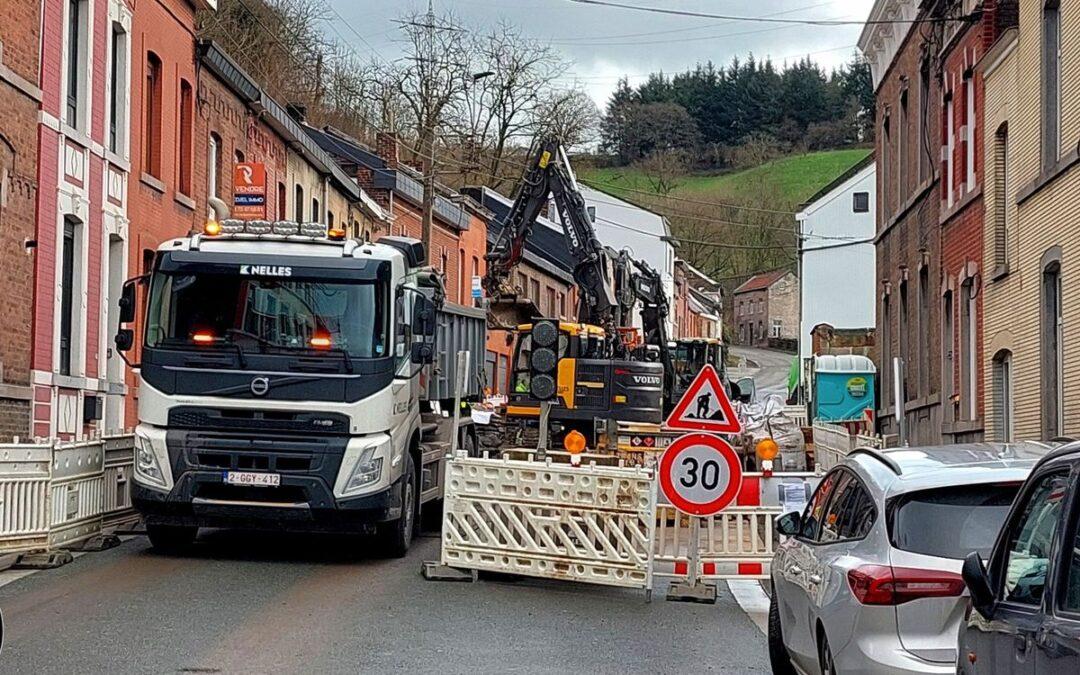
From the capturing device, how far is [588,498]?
13.7 m

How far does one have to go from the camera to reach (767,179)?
349ft

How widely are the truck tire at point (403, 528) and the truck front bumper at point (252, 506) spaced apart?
86 centimetres

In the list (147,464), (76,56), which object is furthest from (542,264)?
(147,464)

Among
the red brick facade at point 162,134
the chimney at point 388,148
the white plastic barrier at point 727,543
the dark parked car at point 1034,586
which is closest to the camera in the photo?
the dark parked car at point 1034,586

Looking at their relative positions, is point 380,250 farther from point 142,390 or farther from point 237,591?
point 237,591

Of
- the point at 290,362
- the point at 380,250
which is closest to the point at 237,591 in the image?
the point at 290,362

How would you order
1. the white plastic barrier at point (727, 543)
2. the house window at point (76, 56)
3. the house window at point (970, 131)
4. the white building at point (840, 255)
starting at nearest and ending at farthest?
the white plastic barrier at point (727, 543), the house window at point (76, 56), the house window at point (970, 131), the white building at point (840, 255)

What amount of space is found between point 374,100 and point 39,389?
38803 millimetres

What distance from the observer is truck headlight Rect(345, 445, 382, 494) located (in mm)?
14617

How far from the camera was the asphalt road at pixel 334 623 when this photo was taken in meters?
9.87

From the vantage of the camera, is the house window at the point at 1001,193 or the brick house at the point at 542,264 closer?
the house window at the point at 1001,193

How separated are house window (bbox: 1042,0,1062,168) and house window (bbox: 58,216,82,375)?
1373cm

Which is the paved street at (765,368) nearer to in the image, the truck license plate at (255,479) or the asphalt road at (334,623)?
the truck license plate at (255,479)

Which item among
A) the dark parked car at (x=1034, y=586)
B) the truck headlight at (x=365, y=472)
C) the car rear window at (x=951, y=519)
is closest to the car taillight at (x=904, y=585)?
the car rear window at (x=951, y=519)
